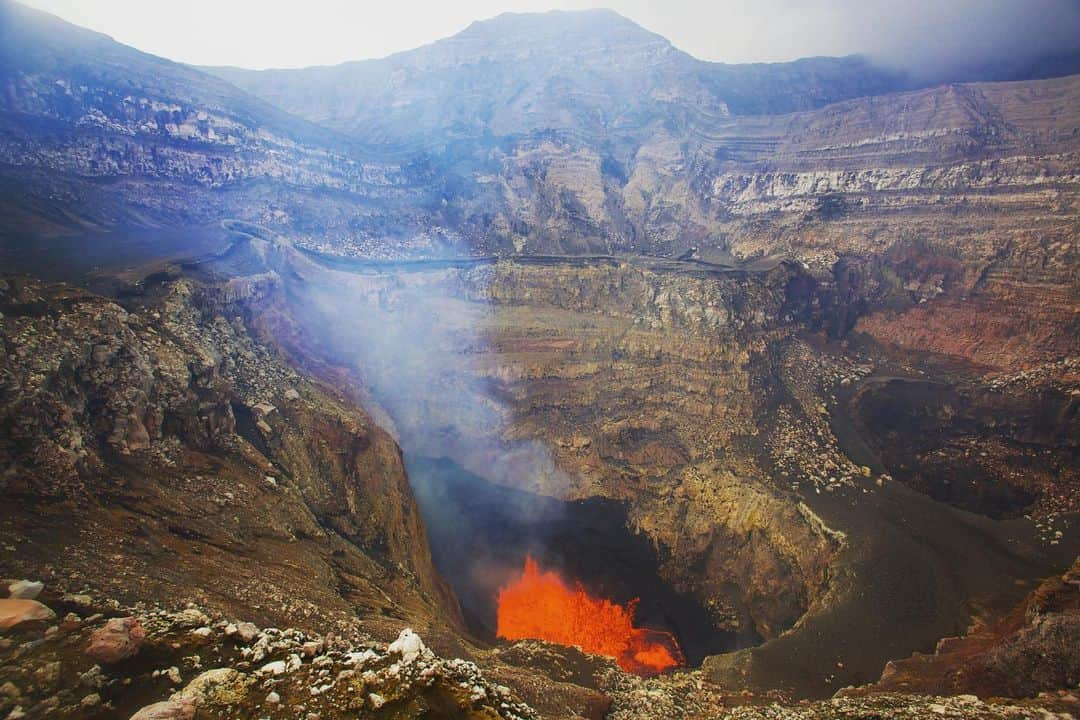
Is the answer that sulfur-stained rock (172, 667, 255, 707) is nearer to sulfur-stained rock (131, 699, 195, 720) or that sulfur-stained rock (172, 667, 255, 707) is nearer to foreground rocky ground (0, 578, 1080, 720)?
foreground rocky ground (0, 578, 1080, 720)

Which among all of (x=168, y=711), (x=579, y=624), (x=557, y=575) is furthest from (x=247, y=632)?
(x=557, y=575)

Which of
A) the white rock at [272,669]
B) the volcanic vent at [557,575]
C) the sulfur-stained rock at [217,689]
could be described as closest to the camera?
the sulfur-stained rock at [217,689]

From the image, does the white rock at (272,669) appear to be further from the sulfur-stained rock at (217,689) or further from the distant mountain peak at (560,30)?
the distant mountain peak at (560,30)

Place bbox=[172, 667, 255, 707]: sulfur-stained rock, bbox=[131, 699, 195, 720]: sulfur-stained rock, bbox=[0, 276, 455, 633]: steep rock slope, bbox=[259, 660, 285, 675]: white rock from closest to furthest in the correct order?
1. bbox=[131, 699, 195, 720]: sulfur-stained rock
2. bbox=[172, 667, 255, 707]: sulfur-stained rock
3. bbox=[259, 660, 285, 675]: white rock
4. bbox=[0, 276, 455, 633]: steep rock slope

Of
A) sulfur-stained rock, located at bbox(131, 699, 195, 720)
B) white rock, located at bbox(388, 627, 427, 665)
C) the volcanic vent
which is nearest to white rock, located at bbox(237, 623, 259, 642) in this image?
sulfur-stained rock, located at bbox(131, 699, 195, 720)

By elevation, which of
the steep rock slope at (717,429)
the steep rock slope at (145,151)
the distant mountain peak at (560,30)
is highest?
the distant mountain peak at (560,30)

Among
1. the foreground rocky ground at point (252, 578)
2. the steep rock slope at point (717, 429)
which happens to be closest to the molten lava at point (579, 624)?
the steep rock slope at point (717, 429)
